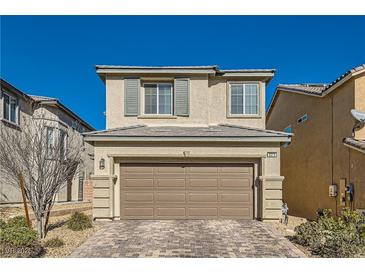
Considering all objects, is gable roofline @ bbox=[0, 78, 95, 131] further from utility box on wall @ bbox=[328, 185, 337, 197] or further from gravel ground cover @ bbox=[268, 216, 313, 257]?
utility box on wall @ bbox=[328, 185, 337, 197]

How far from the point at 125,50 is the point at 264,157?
271 inches

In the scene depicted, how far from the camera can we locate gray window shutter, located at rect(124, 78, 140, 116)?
44.2ft

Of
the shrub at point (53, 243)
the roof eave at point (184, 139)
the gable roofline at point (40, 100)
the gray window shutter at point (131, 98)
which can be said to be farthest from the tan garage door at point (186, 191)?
the gable roofline at point (40, 100)

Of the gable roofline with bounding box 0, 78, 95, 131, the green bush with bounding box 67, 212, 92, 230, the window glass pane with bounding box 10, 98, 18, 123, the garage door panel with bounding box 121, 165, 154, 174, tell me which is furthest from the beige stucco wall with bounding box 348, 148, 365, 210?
the window glass pane with bounding box 10, 98, 18, 123

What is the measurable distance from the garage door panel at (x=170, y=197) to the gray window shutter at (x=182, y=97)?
364 cm

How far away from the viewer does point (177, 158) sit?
11773 mm

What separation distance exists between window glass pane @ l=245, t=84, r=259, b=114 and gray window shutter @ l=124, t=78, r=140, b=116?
4.80 m

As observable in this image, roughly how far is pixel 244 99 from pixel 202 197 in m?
4.93

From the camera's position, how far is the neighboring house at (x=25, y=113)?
599 inches

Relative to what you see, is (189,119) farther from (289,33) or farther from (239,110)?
(289,33)

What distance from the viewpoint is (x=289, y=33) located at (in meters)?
11.0

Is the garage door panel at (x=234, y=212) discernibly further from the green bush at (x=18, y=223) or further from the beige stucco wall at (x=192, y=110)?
the green bush at (x=18, y=223)
